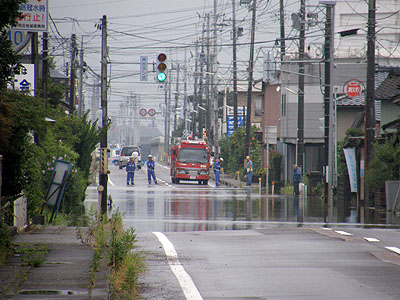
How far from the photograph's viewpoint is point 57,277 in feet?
29.3

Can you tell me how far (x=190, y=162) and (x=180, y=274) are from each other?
41.8 metres

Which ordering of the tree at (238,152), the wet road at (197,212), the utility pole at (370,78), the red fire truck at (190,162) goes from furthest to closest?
1. the tree at (238,152)
2. the red fire truck at (190,162)
3. the utility pole at (370,78)
4. the wet road at (197,212)

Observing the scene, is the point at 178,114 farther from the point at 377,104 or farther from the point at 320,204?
the point at 320,204

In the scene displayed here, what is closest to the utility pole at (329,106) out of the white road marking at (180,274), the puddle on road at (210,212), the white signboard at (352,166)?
the white signboard at (352,166)

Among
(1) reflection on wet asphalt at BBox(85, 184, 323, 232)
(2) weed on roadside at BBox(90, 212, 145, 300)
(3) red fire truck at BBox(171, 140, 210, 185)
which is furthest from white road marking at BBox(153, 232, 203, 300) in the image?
(3) red fire truck at BBox(171, 140, 210, 185)

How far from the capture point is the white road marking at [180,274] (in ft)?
29.5

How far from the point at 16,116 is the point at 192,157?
41.8 meters

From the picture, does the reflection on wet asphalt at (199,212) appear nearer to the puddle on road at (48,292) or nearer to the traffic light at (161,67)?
the traffic light at (161,67)

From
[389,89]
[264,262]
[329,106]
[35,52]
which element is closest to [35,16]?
[35,52]

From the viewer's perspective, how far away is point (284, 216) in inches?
966

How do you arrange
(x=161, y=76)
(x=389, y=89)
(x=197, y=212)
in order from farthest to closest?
(x=389, y=89) → (x=161, y=76) → (x=197, y=212)

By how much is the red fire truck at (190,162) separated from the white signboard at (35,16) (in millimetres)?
34883

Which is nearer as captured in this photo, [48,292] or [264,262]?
[48,292]

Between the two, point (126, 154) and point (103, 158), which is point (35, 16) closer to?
point (103, 158)
